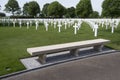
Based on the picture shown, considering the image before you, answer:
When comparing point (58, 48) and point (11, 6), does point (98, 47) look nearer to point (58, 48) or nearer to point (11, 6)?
point (58, 48)

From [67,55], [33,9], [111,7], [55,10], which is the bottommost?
[67,55]

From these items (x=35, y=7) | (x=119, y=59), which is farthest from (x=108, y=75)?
(x=35, y=7)

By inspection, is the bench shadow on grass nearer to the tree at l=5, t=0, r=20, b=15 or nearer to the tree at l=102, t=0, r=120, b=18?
the tree at l=102, t=0, r=120, b=18

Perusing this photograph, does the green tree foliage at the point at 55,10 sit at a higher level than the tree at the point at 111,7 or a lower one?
higher

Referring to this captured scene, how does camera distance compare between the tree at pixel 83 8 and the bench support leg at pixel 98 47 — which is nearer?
the bench support leg at pixel 98 47

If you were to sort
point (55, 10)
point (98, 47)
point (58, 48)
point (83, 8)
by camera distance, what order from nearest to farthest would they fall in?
point (58, 48) < point (98, 47) < point (83, 8) < point (55, 10)

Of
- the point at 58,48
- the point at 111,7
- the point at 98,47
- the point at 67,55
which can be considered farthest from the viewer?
the point at 111,7

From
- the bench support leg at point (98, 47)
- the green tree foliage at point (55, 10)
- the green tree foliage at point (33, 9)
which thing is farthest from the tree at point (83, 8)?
the bench support leg at point (98, 47)

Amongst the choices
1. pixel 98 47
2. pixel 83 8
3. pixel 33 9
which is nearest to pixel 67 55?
pixel 98 47

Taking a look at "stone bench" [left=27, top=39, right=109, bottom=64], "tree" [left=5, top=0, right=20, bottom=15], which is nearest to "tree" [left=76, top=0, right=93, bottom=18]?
"tree" [left=5, top=0, right=20, bottom=15]

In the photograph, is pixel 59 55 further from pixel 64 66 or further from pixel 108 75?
pixel 108 75

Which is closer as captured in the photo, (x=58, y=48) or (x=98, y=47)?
(x=58, y=48)

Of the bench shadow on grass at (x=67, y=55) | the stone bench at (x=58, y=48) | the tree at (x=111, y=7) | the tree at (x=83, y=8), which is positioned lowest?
the bench shadow on grass at (x=67, y=55)

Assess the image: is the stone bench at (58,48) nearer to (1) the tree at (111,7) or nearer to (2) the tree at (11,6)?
(1) the tree at (111,7)
